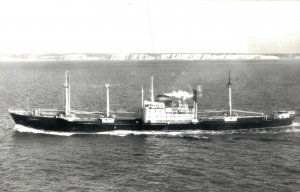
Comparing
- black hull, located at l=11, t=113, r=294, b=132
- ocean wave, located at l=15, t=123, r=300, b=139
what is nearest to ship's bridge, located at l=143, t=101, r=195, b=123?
black hull, located at l=11, t=113, r=294, b=132

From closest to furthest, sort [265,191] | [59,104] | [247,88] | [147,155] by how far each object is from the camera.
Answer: [265,191] → [147,155] → [59,104] → [247,88]

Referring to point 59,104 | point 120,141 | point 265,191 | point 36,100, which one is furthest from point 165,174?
point 36,100

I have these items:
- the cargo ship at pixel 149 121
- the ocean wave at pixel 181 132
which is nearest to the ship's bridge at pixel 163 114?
the cargo ship at pixel 149 121

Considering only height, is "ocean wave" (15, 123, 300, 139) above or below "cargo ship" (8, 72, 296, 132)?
below

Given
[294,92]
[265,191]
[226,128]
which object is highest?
[294,92]

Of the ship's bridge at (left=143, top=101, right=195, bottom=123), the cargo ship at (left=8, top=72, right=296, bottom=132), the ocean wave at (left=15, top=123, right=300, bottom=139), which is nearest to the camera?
the ocean wave at (left=15, top=123, right=300, bottom=139)

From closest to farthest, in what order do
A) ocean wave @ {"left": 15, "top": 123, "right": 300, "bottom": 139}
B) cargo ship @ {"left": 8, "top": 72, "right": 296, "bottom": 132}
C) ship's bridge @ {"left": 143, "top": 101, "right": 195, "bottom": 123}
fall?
ocean wave @ {"left": 15, "top": 123, "right": 300, "bottom": 139}
cargo ship @ {"left": 8, "top": 72, "right": 296, "bottom": 132}
ship's bridge @ {"left": 143, "top": 101, "right": 195, "bottom": 123}

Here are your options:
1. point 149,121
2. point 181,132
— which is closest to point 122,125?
point 149,121

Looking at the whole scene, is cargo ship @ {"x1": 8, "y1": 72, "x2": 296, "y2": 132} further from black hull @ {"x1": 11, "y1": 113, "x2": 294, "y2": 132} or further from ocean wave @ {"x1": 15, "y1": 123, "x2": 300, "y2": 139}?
ocean wave @ {"x1": 15, "y1": 123, "x2": 300, "y2": 139}

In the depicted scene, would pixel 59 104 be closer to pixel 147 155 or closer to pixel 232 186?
pixel 147 155
